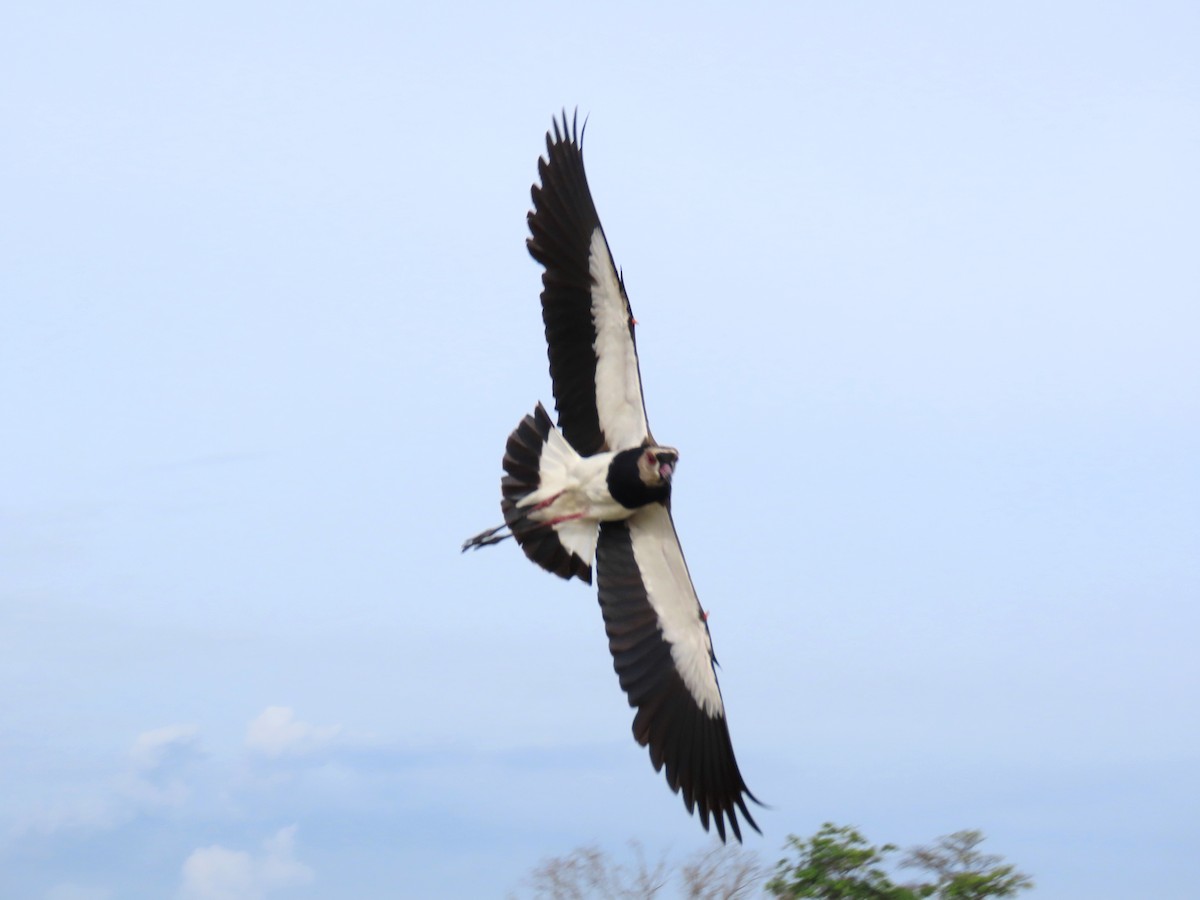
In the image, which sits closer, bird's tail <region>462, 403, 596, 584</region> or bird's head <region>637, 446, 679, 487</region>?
bird's head <region>637, 446, 679, 487</region>

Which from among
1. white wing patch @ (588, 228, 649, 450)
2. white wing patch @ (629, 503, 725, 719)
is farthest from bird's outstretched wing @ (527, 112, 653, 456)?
white wing patch @ (629, 503, 725, 719)

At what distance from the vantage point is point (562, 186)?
10344 mm

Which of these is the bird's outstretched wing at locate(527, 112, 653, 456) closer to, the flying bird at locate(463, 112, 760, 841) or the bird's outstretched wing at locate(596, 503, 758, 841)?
the flying bird at locate(463, 112, 760, 841)

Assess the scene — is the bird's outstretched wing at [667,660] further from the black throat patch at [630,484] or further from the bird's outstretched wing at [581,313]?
the bird's outstretched wing at [581,313]

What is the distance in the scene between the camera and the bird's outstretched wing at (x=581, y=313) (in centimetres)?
1023

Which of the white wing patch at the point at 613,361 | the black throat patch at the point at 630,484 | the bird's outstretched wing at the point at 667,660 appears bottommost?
the bird's outstretched wing at the point at 667,660

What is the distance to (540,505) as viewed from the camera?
10.7 meters

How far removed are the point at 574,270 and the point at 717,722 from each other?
9.63 ft

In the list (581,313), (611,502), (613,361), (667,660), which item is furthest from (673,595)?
(581,313)

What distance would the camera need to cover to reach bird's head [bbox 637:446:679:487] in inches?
401

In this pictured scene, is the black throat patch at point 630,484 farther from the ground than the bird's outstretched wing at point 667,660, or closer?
farther from the ground

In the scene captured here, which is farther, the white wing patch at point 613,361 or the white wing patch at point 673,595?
the white wing patch at point 673,595

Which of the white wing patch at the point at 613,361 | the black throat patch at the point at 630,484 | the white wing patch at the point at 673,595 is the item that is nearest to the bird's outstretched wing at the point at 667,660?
the white wing patch at the point at 673,595

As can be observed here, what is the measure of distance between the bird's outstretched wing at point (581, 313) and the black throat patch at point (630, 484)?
250 mm
